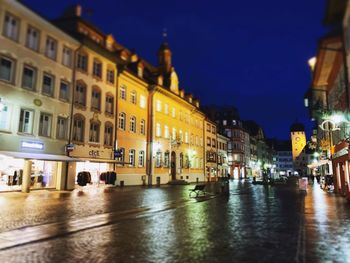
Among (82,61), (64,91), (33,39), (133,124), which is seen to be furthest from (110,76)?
(33,39)

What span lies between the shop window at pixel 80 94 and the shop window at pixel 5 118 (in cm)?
774

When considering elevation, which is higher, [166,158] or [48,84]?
A: [48,84]

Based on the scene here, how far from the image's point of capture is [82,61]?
3409cm

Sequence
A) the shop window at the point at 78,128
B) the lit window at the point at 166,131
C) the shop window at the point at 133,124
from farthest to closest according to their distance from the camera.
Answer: the lit window at the point at 166,131 → the shop window at the point at 133,124 → the shop window at the point at 78,128

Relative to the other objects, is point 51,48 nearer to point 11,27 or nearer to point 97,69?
point 11,27

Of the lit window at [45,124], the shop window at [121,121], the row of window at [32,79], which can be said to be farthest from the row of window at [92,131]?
the lit window at [45,124]

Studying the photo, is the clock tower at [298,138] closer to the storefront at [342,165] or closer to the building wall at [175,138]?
the building wall at [175,138]

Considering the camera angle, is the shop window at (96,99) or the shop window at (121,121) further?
the shop window at (121,121)

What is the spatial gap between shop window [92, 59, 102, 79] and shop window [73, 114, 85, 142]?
5.11 metres

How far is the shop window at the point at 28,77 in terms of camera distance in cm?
2730

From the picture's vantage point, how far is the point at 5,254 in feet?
25.3

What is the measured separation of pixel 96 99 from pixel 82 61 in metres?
4.18

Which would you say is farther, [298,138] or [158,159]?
[298,138]

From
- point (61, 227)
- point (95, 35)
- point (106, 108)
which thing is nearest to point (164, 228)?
point (61, 227)
